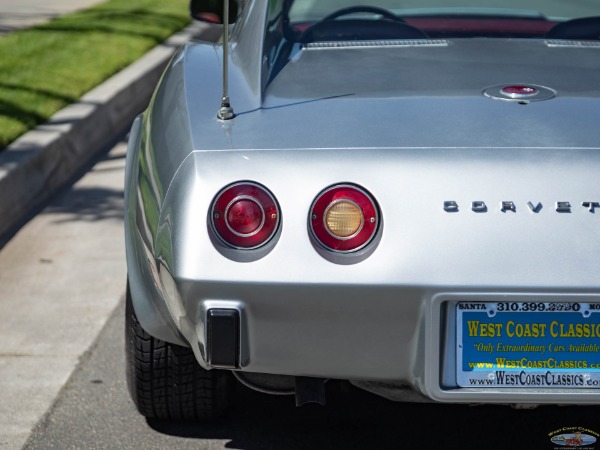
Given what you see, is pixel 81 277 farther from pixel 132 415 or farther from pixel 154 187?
pixel 154 187

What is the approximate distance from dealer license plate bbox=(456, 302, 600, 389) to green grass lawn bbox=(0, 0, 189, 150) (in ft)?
14.3

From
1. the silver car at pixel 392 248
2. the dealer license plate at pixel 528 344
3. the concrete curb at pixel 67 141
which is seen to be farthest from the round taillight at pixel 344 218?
the concrete curb at pixel 67 141

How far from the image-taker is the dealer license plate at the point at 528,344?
2801mm

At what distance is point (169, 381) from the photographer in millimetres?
3469

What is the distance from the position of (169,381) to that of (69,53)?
6.68m

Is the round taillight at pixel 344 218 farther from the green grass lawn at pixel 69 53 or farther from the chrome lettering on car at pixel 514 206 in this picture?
the green grass lawn at pixel 69 53

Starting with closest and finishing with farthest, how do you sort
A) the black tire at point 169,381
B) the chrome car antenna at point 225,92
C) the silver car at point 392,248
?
the silver car at point 392,248, the chrome car antenna at point 225,92, the black tire at point 169,381

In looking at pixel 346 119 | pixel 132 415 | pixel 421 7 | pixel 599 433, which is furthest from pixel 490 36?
pixel 132 415

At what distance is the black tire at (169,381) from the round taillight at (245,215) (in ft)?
2.22

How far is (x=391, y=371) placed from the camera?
286cm

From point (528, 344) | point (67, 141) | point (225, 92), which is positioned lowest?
point (67, 141)

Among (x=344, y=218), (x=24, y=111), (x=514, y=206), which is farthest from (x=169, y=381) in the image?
(x=24, y=111)

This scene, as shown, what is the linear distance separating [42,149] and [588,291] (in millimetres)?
4404

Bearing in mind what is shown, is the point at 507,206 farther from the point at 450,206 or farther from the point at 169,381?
the point at 169,381
